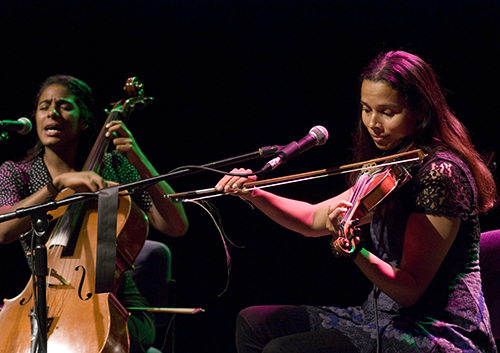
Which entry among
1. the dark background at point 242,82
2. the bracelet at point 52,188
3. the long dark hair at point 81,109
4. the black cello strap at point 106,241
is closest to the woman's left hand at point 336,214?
the black cello strap at point 106,241

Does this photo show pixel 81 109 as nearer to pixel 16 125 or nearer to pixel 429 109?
pixel 16 125

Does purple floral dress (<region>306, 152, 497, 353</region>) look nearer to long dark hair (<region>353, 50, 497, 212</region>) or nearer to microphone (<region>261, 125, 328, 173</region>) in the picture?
long dark hair (<region>353, 50, 497, 212</region>)

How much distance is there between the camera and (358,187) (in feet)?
4.65

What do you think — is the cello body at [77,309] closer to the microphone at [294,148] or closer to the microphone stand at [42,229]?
the microphone stand at [42,229]

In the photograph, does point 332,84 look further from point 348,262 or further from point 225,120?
point 348,262

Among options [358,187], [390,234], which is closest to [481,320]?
[390,234]

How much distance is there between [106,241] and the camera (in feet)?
4.65

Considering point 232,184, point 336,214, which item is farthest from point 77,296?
point 336,214

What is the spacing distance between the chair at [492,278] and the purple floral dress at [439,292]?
1.10 feet

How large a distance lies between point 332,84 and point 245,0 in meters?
0.74

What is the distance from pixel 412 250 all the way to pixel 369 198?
19 cm

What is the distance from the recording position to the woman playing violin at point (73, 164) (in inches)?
80.4

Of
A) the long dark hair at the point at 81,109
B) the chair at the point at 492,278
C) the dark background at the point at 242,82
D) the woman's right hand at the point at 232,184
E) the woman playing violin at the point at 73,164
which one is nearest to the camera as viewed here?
the woman's right hand at the point at 232,184

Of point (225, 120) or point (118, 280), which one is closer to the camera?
point (118, 280)
